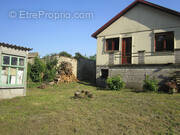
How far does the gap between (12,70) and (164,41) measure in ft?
39.3

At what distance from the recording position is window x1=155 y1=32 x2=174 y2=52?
12.5 metres

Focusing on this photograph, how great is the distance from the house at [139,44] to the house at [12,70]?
26.6ft

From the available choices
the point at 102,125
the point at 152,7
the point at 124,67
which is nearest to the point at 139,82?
the point at 124,67

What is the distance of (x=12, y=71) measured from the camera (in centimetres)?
834

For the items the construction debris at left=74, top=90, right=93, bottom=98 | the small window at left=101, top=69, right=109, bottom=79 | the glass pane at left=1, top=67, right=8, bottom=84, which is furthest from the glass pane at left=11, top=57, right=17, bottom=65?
the small window at left=101, top=69, right=109, bottom=79

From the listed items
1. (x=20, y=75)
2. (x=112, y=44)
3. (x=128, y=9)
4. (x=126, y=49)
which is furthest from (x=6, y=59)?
(x=128, y=9)

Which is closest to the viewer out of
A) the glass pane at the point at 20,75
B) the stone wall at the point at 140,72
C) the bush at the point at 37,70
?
the glass pane at the point at 20,75

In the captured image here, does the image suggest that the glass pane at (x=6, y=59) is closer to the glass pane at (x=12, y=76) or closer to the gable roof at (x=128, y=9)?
the glass pane at (x=12, y=76)

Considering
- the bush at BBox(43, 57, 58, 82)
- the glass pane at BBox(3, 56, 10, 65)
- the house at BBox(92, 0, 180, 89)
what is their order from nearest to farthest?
1. the glass pane at BBox(3, 56, 10, 65)
2. the house at BBox(92, 0, 180, 89)
3. the bush at BBox(43, 57, 58, 82)

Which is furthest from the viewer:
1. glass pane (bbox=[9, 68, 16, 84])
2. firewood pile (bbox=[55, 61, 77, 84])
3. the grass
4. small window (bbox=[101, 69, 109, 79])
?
firewood pile (bbox=[55, 61, 77, 84])

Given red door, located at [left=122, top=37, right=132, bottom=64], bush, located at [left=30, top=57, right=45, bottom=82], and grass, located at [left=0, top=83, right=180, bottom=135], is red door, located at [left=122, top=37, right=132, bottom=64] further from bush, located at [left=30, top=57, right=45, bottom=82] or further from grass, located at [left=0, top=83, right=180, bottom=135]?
grass, located at [left=0, top=83, right=180, bottom=135]

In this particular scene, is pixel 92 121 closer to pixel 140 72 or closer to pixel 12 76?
pixel 12 76

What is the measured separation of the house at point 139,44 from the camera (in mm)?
12164

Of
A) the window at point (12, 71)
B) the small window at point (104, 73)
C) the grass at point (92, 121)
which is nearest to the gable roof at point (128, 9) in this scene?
the small window at point (104, 73)
